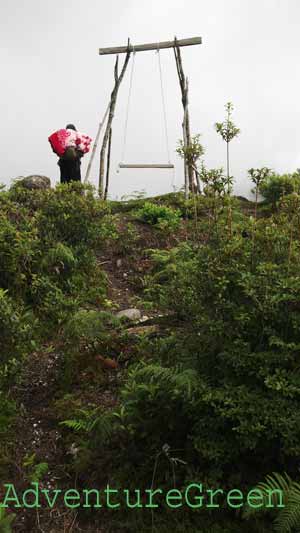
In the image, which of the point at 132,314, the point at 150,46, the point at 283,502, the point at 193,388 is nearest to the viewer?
the point at 283,502

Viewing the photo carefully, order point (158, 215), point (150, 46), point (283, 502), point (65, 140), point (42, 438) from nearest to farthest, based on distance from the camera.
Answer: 1. point (283, 502)
2. point (42, 438)
3. point (158, 215)
4. point (65, 140)
5. point (150, 46)

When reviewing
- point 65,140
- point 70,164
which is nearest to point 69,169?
point 70,164

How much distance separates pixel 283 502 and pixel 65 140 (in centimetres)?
1136

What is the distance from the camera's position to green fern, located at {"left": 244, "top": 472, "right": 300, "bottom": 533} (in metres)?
3.65

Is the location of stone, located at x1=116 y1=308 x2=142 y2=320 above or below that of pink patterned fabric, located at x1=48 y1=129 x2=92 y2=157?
below

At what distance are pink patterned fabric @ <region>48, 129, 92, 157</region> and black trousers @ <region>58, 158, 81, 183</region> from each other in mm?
245

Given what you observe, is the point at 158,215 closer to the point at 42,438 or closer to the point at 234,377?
the point at 42,438

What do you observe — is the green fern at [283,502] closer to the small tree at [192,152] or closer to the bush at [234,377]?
the bush at [234,377]

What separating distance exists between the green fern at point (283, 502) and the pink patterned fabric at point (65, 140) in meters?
11.1

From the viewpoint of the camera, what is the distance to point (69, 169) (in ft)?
45.2

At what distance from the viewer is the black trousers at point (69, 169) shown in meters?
13.7

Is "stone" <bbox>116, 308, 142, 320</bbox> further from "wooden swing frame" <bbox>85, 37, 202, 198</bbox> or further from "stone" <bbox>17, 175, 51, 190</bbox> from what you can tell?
"stone" <bbox>17, 175, 51, 190</bbox>

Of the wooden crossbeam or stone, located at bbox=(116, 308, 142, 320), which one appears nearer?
stone, located at bbox=(116, 308, 142, 320)

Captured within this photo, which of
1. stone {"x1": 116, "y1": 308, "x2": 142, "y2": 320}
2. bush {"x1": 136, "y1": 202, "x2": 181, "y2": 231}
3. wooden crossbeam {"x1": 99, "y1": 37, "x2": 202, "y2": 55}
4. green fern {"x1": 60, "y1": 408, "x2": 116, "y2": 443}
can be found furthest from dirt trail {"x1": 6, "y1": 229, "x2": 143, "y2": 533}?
wooden crossbeam {"x1": 99, "y1": 37, "x2": 202, "y2": 55}
